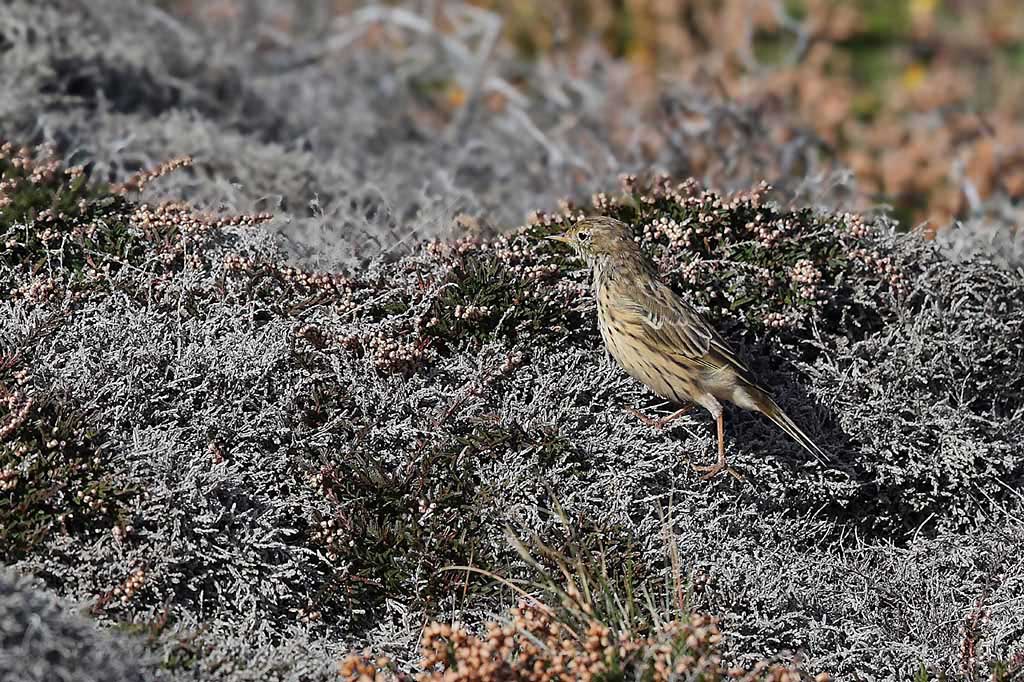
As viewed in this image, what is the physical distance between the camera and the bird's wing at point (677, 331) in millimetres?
4141

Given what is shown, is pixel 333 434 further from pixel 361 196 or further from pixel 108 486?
pixel 361 196

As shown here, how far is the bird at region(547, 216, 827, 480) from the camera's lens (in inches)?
162

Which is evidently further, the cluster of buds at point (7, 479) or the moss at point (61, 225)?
the moss at point (61, 225)

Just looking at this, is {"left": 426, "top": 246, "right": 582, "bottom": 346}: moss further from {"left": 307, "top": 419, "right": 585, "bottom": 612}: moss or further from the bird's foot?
the bird's foot

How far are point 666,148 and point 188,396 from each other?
136 inches

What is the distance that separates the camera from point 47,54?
20.7ft

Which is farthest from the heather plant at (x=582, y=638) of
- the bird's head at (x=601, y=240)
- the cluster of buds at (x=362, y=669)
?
the bird's head at (x=601, y=240)

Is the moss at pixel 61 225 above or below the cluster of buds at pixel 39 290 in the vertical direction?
above

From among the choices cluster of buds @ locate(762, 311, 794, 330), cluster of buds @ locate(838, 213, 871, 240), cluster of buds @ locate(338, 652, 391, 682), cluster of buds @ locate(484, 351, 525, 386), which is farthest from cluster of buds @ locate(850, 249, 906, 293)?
cluster of buds @ locate(338, 652, 391, 682)

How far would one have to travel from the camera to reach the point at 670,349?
163 inches

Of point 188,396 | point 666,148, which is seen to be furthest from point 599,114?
point 188,396

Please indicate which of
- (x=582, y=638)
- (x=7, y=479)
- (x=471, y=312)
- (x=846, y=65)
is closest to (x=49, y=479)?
(x=7, y=479)

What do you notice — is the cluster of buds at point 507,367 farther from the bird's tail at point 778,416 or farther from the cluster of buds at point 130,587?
the cluster of buds at point 130,587

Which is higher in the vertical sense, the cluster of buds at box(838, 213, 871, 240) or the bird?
the cluster of buds at box(838, 213, 871, 240)
